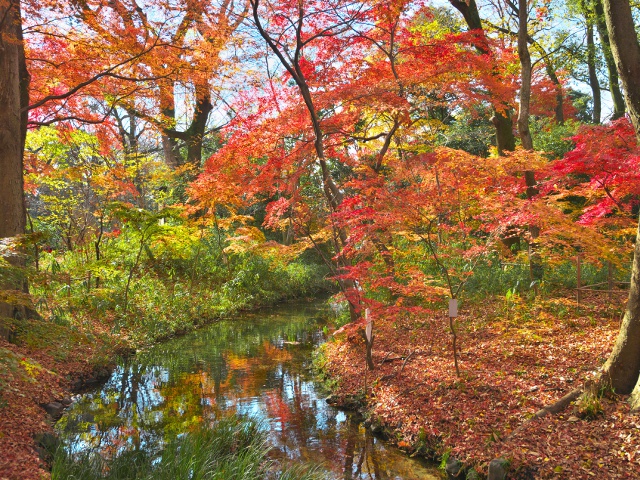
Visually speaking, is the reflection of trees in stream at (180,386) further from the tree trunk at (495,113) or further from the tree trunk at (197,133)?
the tree trunk at (197,133)

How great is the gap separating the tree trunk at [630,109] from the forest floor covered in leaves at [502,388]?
0.67 feet

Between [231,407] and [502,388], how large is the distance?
3.28 m

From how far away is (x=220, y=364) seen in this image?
8133 mm

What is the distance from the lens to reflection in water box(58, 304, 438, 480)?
4.80 meters

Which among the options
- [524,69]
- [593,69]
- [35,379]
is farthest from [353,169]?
[593,69]

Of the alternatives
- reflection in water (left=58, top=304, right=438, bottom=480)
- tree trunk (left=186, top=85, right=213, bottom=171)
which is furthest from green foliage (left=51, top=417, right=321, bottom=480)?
tree trunk (left=186, top=85, right=213, bottom=171)

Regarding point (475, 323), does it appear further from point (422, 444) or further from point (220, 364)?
point (220, 364)

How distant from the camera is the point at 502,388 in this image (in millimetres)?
5070

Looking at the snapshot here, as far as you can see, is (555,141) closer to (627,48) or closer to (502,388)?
(627,48)

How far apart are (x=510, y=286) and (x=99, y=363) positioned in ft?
23.2

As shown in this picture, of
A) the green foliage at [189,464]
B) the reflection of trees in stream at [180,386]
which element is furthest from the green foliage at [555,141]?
the green foliage at [189,464]

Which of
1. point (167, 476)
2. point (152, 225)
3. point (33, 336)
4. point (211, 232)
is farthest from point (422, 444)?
point (211, 232)

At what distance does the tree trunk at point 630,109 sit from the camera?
4.03 metres

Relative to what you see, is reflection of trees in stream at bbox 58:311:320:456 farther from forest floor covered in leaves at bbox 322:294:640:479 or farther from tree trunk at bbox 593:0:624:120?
tree trunk at bbox 593:0:624:120
